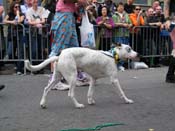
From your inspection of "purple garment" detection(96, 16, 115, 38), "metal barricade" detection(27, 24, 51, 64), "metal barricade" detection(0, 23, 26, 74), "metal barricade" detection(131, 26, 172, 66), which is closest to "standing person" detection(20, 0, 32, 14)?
"metal barricade" detection(0, 23, 26, 74)

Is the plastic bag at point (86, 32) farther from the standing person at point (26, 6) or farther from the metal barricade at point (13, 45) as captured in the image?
the standing person at point (26, 6)

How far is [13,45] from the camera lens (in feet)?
33.3

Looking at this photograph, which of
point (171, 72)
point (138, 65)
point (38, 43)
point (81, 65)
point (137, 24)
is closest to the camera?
point (81, 65)

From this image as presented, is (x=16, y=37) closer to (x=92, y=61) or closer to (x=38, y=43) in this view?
(x=38, y=43)

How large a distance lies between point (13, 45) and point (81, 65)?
422cm

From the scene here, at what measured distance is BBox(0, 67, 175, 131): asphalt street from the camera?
208 inches

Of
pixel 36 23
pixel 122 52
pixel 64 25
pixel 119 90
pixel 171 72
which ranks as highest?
pixel 64 25

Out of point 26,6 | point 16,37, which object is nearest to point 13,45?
point 16,37

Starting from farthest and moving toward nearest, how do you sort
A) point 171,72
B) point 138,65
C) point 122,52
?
point 138,65 → point 171,72 → point 122,52

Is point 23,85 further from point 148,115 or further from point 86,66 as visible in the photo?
point 148,115

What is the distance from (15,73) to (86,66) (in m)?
4.04

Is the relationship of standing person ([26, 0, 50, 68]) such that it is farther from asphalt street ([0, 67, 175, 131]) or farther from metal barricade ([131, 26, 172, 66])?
metal barricade ([131, 26, 172, 66])

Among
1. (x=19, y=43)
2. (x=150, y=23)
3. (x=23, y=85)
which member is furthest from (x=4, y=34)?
(x=150, y=23)

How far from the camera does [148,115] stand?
19.0 ft
